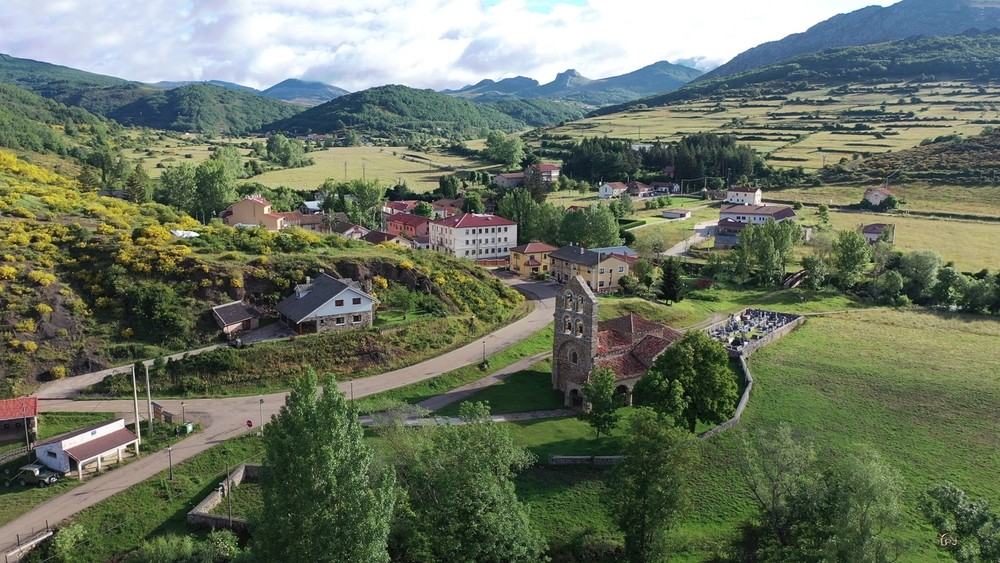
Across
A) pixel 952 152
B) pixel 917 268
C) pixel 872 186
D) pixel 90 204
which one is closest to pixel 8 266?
pixel 90 204

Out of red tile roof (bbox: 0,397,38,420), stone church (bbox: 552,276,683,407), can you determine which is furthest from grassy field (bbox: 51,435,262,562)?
stone church (bbox: 552,276,683,407)

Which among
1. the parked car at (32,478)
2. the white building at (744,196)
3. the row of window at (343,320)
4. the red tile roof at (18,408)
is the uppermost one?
the white building at (744,196)

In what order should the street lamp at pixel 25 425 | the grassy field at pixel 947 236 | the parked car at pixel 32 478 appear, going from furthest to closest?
the grassy field at pixel 947 236, the street lamp at pixel 25 425, the parked car at pixel 32 478

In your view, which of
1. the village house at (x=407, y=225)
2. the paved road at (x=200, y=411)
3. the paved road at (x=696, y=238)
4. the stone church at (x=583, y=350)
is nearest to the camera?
the paved road at (x=200, y=411)

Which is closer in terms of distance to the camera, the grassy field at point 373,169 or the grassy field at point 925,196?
the grassy field at point 925,196

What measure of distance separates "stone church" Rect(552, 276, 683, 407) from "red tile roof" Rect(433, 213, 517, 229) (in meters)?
40.2

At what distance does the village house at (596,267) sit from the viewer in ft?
228

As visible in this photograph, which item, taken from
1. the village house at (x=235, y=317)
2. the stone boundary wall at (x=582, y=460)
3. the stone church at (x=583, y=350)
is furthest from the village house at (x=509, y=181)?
the stone boundary wall at (x=582, y=460)

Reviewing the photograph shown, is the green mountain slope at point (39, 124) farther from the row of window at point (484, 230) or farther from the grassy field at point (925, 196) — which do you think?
the grassy field at point (925, 196)

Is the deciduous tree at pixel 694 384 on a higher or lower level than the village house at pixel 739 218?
lower

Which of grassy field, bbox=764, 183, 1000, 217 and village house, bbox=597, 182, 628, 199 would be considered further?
village house, bbox=597, 182, 628, 199

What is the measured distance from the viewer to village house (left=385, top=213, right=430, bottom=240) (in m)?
91.9

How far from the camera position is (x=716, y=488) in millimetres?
33250

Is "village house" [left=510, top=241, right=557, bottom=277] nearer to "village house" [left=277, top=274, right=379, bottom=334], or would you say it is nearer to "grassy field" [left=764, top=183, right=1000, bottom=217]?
"village house" [left=277, top=274, right=379, bottom=334]
